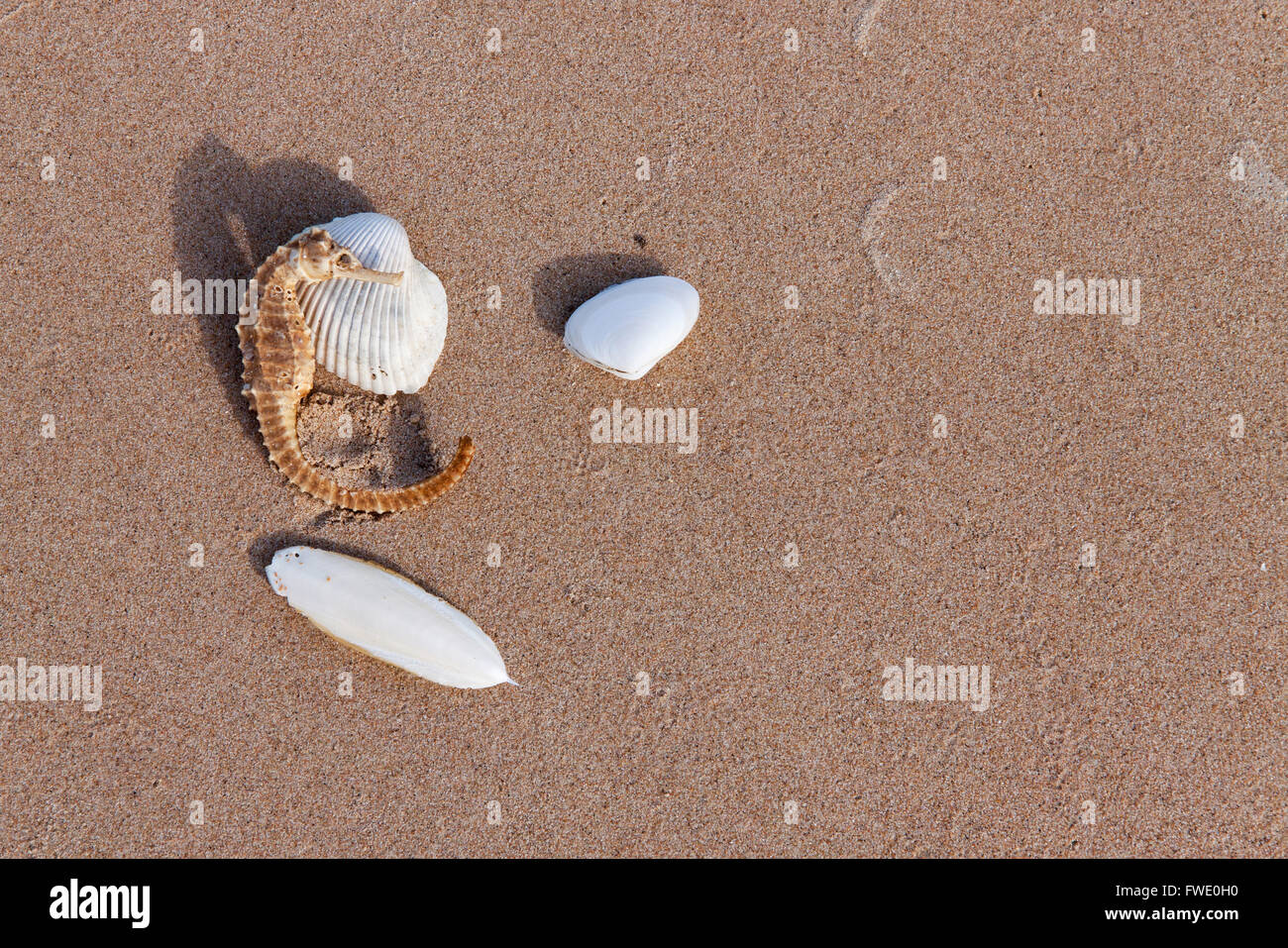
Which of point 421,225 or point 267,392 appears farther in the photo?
point 421,225

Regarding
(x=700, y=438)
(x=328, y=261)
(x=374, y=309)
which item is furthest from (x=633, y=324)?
(x=328, y=261)

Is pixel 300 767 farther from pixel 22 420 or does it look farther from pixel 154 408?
pixel 22 420

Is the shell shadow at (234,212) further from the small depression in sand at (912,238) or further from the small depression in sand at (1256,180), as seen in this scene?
the small depression in sand at (1256,180)

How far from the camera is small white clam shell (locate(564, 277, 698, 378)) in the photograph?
2.92 meters

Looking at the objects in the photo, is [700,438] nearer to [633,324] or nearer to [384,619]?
[633,324]

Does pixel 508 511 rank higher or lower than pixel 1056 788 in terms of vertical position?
higher

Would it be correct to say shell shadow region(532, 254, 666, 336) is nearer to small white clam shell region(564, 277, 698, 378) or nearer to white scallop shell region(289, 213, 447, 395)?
small white clam shell region(564, 277, 698, 378)

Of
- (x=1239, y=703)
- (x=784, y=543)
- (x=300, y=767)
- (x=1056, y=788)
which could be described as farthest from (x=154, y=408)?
(x=1239, y=703)

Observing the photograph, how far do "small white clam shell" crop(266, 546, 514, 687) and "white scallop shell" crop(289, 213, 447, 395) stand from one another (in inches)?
29.1

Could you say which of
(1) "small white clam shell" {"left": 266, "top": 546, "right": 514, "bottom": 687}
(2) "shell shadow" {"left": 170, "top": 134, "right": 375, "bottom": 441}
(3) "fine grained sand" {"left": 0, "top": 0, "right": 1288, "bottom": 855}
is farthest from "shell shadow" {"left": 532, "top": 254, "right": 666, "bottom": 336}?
(1) "small white clam shell" {"left": 266, "top": 546, "right": 514, "bottom": 687}

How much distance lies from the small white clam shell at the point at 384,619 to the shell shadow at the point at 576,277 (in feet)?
3.76

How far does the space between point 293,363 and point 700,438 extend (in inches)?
58.6

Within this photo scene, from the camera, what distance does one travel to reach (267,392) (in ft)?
9.52

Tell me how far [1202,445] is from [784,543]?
1644mm
